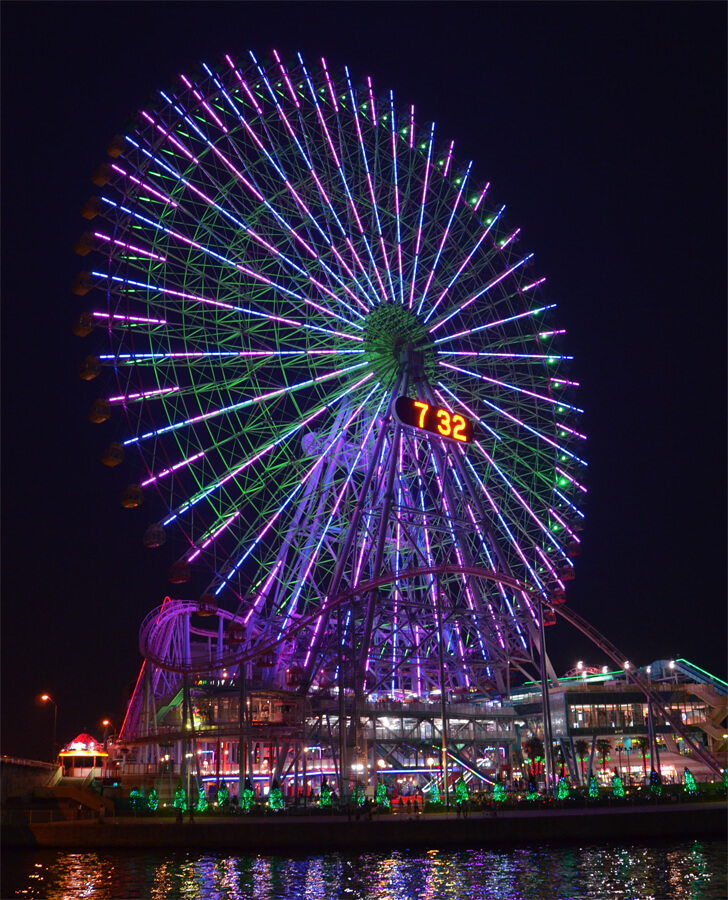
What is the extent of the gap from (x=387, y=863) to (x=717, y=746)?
38.6 metres

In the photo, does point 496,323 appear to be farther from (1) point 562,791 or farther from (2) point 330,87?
(1) point 562,791

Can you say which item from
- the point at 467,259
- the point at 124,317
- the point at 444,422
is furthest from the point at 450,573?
the point at 124,317

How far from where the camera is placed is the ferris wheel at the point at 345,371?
40250 millimetres

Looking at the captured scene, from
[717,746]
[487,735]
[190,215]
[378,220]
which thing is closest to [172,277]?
[190,215]

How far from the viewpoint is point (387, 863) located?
32062mm

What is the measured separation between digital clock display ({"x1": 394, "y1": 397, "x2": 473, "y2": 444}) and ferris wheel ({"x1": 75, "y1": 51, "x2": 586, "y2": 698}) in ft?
0.31

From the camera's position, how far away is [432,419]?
45344 mm

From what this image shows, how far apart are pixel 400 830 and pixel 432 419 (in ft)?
60.2

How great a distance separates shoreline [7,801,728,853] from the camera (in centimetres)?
3506

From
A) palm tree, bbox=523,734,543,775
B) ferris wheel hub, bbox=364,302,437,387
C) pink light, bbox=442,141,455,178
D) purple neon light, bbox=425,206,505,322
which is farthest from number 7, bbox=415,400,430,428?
palm tree, bbox=523,734,543,775

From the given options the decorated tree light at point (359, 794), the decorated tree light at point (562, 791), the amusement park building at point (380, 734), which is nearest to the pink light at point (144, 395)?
the amusement park building at point (380, 734)

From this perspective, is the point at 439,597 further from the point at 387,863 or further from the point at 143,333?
the point at 143,333

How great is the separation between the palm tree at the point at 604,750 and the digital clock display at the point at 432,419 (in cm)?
2650

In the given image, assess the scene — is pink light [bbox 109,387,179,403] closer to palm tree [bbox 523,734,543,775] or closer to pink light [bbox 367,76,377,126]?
pink light [bbox 367,76,377,126]
